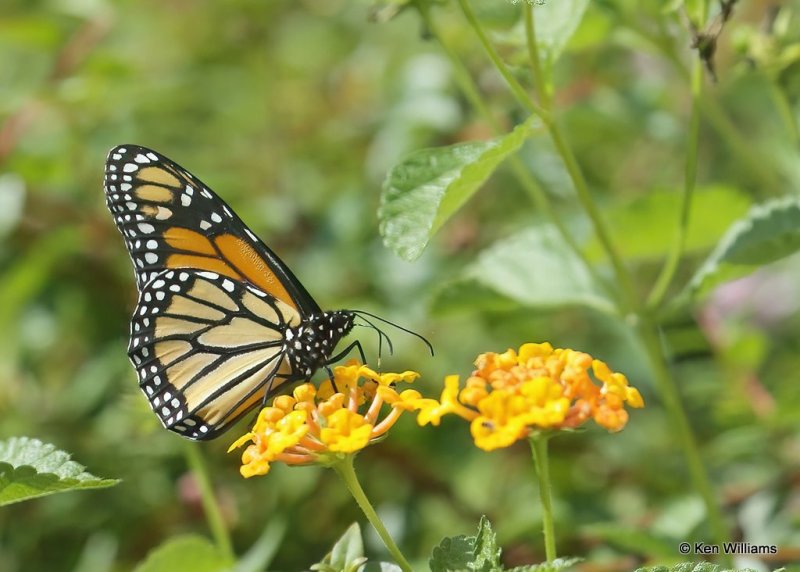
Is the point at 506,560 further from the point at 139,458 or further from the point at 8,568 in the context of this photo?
the point at 8,568

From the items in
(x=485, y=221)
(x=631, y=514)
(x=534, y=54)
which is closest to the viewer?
(x=534, y=54)

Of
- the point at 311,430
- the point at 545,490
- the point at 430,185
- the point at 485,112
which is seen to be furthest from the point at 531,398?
the point at 485,112

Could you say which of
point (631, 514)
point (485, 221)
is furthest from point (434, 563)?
point (485, 221)

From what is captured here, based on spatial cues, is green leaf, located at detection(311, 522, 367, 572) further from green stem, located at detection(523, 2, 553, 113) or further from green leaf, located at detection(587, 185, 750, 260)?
green leaf, located at detection(587, 185, 750, 260)

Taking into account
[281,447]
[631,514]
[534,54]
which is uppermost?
[534,54]

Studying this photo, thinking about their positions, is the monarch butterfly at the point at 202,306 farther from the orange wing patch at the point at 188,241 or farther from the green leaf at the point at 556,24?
the green leaf at the point at 556,24

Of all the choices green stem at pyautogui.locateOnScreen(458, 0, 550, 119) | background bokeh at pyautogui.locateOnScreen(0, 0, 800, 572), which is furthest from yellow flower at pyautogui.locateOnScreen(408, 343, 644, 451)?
background bokeh at pyautogui.locateOnScreen(0, 0, 800, 572)

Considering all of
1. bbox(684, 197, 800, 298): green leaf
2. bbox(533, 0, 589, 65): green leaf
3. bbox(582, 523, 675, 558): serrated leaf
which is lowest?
bbox(582, 523, 675, 558): serrated leaf
